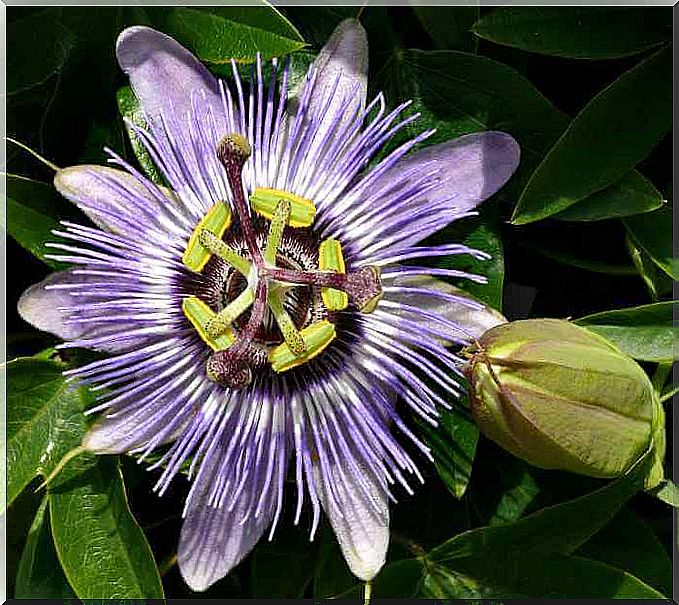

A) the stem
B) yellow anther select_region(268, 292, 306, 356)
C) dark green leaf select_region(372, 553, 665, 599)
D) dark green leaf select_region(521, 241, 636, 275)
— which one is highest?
the stem

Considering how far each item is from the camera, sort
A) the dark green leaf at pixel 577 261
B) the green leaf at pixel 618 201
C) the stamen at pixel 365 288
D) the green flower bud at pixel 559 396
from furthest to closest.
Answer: the dark green leaf at pixel 577 261, the green leaf at pixel 618 201, the stamen at pixel 365 288, the green flower bud at pixel 559 396

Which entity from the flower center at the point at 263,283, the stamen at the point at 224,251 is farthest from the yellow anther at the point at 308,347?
the stamen at the point at 224,251

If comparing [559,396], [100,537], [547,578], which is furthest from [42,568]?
[559,396]

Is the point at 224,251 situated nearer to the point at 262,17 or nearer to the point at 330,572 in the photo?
the point at 262,17

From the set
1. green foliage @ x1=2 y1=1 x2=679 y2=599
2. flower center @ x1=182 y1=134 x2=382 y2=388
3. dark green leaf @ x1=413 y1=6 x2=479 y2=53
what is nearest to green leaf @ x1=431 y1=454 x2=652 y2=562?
green foliage @ x1=2 y1=1 x2=679 y2=599

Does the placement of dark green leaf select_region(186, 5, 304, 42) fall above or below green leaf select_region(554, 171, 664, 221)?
above

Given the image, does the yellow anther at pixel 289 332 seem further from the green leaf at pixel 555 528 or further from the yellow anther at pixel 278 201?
the green leaf at pixel 555 528

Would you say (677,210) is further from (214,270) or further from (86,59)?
(86,59)

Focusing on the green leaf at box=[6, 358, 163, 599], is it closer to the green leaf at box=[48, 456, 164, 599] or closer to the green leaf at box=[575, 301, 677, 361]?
the green leaf at box=[48, 456, 164, 599]

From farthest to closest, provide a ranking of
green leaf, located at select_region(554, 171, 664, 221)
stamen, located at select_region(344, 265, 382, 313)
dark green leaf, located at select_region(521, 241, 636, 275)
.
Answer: dark green leaf, located at select_region(521, 241, 636, 275)
green leaf, located at select_region(554, 171, 664, 221)
stamen, located at select_region(344, 265, 382, 313)
